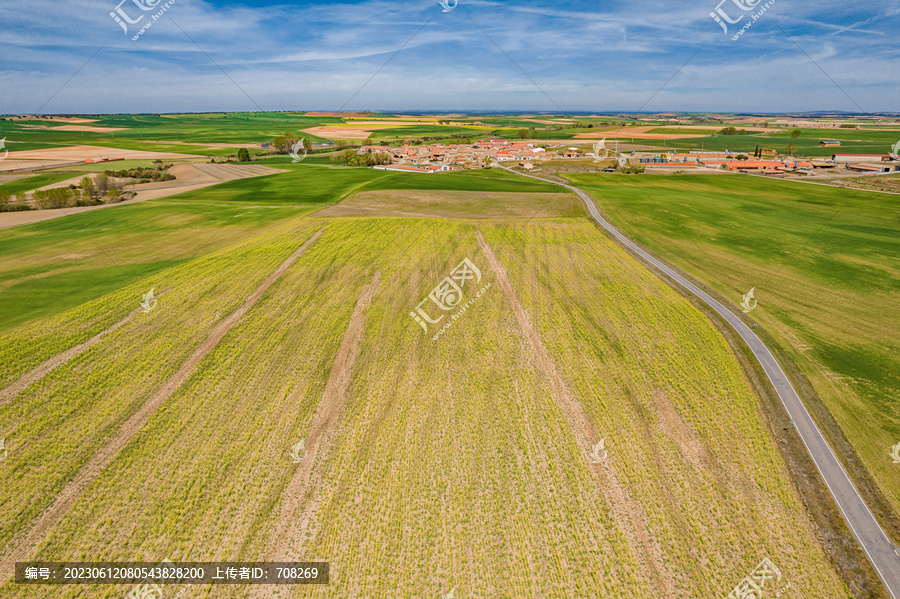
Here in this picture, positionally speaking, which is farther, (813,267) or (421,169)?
(421,169)

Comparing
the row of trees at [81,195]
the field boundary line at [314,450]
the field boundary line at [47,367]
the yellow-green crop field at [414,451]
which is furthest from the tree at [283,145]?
the field boundary line at [314,450]

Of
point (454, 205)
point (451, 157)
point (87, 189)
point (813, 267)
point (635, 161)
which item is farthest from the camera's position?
point (451, 157)

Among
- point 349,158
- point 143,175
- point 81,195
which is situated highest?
point 349,158

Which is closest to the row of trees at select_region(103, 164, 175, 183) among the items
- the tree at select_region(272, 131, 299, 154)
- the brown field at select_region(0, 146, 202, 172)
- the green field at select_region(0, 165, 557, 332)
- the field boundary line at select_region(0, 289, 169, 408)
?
the green field at select_region(0, 165, 557, 332)

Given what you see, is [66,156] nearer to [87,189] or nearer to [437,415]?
[87,189]

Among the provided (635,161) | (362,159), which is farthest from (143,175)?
(635,161)

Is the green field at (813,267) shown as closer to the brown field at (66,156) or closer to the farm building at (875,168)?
the farm building at (875,168)
